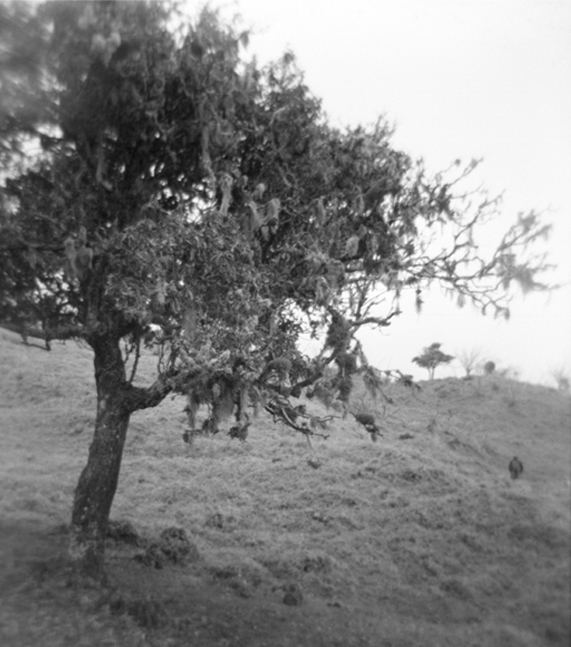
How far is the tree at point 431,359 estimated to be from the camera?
5333 millimetres

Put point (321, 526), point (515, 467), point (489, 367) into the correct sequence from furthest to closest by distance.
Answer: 1. point (321, 526)
2. point (489, 367)
3. point (515, 467)

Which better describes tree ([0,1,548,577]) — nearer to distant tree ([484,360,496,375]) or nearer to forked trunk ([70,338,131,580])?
Answer: forked trunk ([70,338,131,580])

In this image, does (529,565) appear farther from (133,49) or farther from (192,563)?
(192,563)

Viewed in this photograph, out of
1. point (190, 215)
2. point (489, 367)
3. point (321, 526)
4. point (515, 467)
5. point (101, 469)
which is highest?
point (190, 215)

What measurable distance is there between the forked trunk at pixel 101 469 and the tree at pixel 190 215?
0.02 m

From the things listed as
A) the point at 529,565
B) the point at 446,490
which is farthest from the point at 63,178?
the point at 529,565

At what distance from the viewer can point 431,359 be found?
5535 millimetres

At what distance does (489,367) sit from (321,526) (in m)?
5.54

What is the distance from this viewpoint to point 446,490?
494 cm

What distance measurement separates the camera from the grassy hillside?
10.4 ft

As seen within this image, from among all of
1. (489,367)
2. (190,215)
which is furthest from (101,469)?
(489,367)

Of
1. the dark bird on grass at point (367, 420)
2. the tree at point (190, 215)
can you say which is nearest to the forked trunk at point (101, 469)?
the tree at point (190, 215)

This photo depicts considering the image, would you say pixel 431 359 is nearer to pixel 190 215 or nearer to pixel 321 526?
pixel 190 215

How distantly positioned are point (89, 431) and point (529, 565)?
1127 centimetres
